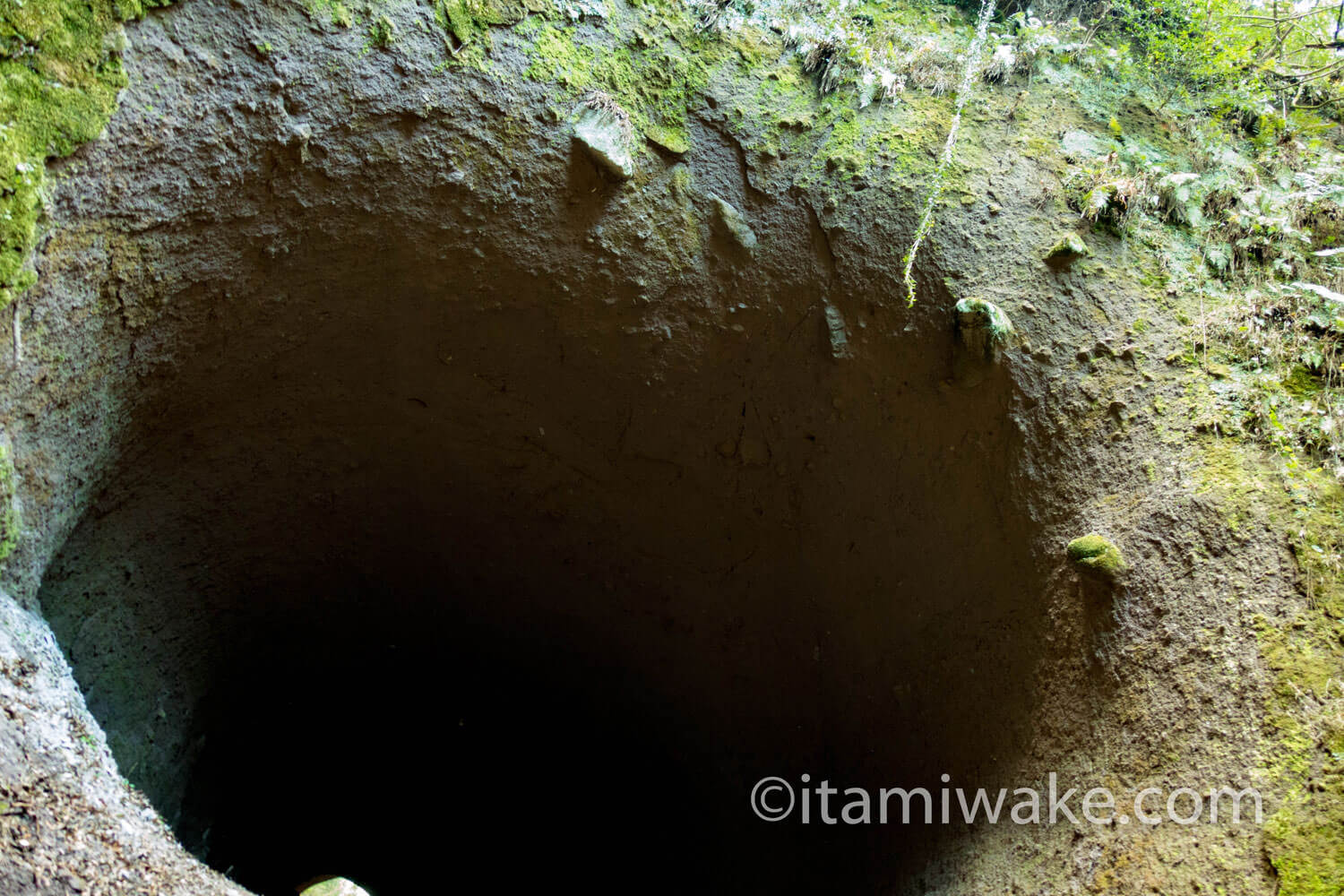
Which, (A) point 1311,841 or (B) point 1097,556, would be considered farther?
(B) point 1097,556

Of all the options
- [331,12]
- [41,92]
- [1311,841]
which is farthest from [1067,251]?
[41,92]

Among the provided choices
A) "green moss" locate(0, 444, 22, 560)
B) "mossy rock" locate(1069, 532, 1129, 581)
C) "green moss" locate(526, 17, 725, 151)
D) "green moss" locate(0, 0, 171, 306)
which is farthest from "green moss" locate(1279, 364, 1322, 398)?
"green moss" locate(0, 444, 22, 560)

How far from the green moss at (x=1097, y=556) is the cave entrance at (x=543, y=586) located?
6.3 inches

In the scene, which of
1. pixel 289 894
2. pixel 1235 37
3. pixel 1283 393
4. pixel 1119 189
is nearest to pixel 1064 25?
pixel 1235 37

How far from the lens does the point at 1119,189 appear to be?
2846mm

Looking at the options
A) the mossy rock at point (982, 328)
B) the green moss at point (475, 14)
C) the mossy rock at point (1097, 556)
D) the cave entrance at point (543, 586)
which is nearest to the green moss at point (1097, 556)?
the mossy rock at point (1097, 556)

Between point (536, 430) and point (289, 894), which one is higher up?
point (536, 430)

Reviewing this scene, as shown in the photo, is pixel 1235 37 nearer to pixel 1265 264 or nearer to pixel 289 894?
pixel 1265 264

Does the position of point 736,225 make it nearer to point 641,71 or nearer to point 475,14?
point 641,71

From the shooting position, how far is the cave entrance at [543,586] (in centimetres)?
283

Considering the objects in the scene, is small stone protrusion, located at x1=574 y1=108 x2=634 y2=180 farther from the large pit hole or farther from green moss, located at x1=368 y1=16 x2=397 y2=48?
green moss, located at x1=368 y1=16 x2=397 y2=48

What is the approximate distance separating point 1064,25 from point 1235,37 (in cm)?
63

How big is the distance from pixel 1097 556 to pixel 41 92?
3.07 meters

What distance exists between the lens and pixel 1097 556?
2.44 m
